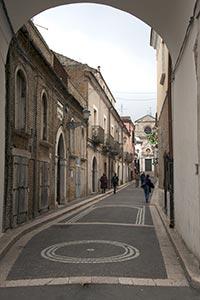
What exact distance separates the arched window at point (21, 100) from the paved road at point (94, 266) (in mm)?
3220

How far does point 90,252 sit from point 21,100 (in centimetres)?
584

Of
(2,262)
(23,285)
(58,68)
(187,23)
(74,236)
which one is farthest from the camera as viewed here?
(58,68)

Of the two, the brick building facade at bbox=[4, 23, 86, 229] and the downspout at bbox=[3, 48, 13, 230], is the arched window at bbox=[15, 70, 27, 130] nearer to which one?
the brick building facade at bbox=[4, 23, 86, 229]

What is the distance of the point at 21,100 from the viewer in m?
12.0

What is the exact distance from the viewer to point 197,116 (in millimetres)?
6355

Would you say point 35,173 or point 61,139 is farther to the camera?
point 61,139

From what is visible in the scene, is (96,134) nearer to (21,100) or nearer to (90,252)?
(21,100)

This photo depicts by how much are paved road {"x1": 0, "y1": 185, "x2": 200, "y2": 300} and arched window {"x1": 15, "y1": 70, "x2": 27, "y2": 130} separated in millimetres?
3220

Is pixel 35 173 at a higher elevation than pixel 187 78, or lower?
lower

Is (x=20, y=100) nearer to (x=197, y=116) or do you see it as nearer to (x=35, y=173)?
(x=35, y=173)

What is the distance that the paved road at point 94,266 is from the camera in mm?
5297

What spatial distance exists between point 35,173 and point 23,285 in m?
7.56

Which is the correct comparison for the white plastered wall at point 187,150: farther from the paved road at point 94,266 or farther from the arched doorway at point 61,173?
the arched doorway at point 61,173

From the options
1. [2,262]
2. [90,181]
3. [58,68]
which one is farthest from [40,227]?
[90,181]
